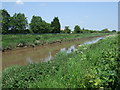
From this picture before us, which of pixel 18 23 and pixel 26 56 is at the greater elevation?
pixel 18 23

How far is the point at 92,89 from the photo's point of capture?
10.4 ft

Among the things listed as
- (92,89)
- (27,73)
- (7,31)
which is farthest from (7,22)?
(92,89)

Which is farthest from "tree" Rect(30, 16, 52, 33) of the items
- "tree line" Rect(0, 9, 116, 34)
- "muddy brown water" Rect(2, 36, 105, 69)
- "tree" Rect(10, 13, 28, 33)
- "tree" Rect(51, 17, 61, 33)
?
"muddy brown water" Rect(2, 36, 105, 69)

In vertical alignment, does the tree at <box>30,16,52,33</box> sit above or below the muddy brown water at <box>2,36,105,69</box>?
above

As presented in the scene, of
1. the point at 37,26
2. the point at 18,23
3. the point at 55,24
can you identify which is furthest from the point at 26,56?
the point at 55,24

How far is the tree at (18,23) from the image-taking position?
33.2 metres

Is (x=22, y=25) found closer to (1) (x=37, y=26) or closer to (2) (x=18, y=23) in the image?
(2) (x=18, y=23)

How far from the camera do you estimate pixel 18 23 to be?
110 ft

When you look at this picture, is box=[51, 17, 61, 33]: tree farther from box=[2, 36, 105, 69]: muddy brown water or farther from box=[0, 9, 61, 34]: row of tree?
box=[2, 36, 105, 69]: muddy brown water

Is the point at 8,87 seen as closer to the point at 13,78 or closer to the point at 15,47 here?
the point at 13,78

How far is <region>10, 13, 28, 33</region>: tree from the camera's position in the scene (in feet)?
109

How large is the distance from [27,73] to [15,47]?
518 inches

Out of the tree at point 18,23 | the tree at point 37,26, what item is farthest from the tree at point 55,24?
the tree at point 18,23

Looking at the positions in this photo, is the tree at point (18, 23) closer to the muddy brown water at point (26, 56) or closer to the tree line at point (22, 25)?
the tree line at point (22, 25)
